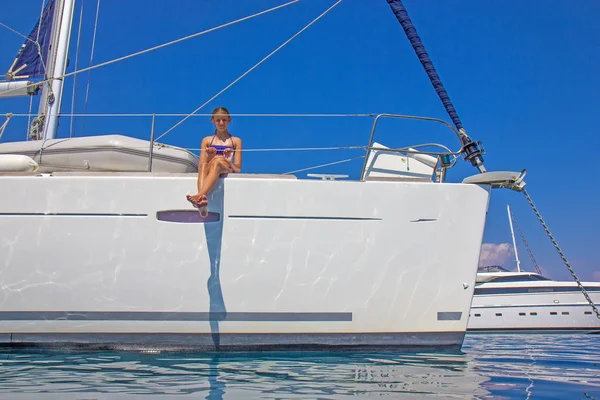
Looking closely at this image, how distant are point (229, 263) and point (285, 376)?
134 centimetres

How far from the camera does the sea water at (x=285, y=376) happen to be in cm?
303

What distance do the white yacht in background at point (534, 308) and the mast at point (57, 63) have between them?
12733 millimetres

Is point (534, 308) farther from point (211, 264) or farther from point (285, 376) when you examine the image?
point (285, 376)

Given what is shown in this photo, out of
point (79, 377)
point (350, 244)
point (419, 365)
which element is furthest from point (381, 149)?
point (79, 377)

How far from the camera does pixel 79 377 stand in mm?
3457

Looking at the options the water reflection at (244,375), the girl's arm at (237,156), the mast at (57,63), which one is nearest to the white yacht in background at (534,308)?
the water reflection at (244,375)

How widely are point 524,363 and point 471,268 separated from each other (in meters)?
1.05

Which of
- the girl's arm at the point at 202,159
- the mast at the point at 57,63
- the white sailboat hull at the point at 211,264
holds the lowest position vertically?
the white sailboat hull at the point at 211,264

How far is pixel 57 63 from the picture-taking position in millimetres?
7141

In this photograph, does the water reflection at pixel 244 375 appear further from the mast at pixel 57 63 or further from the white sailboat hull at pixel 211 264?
the mast at pixel 57 63

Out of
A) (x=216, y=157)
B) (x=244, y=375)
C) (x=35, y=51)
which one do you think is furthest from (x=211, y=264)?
(x=35, y=51)

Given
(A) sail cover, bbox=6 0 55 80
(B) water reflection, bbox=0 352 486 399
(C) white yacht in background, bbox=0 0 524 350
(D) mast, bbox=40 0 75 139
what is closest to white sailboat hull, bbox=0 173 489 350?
(C) white yacht in background, bbox=0 0 524 350

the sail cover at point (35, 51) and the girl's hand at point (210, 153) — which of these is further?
the sail cover at point (35, 51)

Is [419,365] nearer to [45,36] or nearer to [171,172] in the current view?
[171,172]
